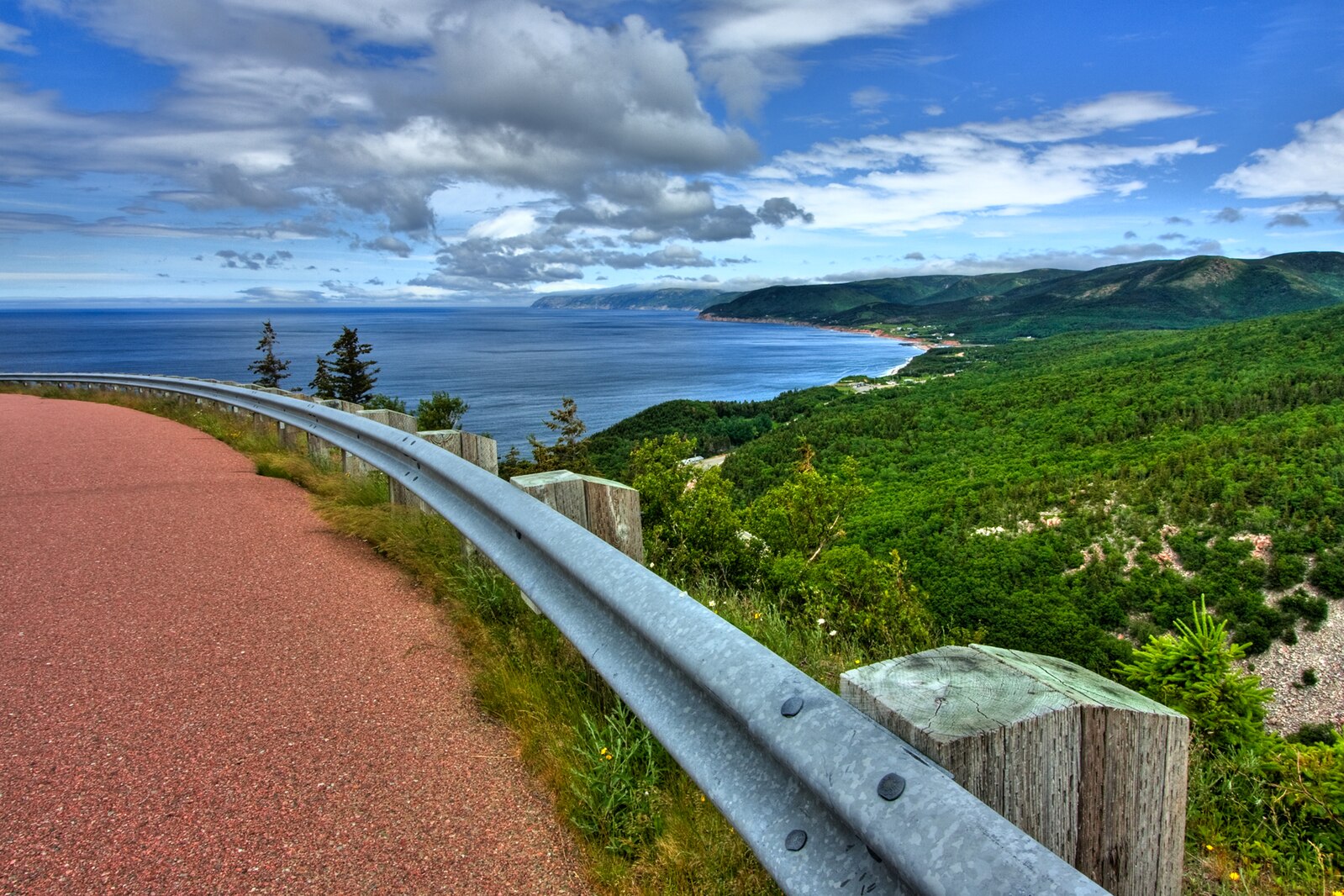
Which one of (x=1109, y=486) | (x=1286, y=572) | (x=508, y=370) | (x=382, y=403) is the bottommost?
(x=1286, y=572)

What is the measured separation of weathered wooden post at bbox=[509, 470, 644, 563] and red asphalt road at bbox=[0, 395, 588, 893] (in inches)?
28.7

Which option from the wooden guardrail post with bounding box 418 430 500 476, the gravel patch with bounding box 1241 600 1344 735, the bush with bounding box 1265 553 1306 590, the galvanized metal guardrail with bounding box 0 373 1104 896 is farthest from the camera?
the bush with bounding box 1265 553 1306 590

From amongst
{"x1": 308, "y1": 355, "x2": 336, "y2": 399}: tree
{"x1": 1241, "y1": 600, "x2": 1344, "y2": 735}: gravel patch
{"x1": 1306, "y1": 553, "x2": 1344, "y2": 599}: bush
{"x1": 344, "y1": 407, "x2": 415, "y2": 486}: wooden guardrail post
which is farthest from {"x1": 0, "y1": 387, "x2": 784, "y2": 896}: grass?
{"x1": 308, "y1": 355, "x2": 336, "y2": 399}: tree

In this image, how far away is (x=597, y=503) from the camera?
9.80 feet

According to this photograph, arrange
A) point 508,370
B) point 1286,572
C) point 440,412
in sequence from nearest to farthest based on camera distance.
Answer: point 1286,572 < point 440,412 < point 508,370

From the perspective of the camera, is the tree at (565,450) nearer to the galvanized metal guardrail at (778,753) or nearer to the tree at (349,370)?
the tree at (349,370)

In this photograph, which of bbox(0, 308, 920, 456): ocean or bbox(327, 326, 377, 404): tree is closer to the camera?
bbox(327, 326, 377, 404): tree

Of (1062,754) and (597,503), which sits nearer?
(1062,754)

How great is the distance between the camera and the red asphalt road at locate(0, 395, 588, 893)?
6.32 ft

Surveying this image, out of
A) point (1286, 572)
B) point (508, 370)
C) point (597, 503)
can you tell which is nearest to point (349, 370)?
point (1286, 572)

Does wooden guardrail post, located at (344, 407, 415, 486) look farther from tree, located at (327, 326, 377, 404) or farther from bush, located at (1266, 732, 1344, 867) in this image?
tree, located at (327, 326, 377, 404)

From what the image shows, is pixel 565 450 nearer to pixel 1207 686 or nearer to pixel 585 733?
pixel 1207 686

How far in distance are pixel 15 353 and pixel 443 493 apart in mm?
185633

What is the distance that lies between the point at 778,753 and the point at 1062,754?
1.49ft
